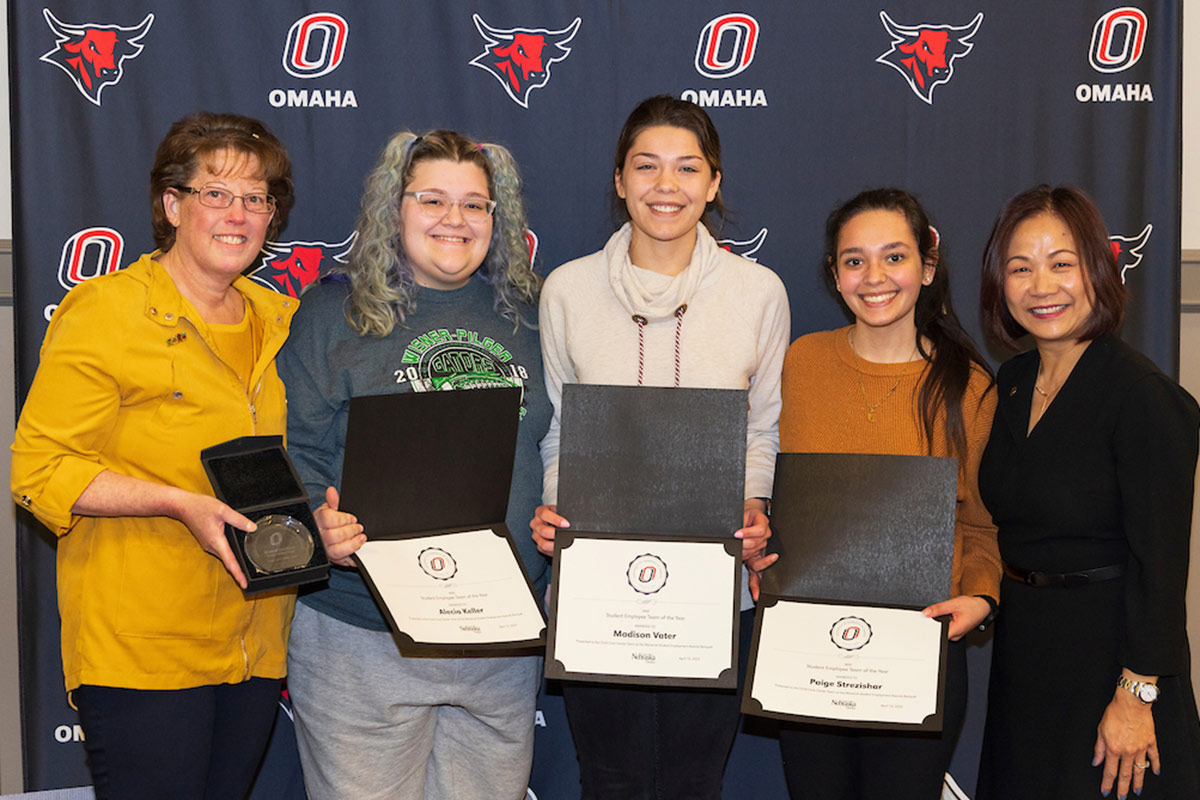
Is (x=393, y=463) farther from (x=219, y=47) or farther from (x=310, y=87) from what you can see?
(x=219, y=47)

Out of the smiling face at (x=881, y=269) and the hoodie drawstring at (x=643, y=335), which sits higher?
the smiling face at (x=881, y=269)

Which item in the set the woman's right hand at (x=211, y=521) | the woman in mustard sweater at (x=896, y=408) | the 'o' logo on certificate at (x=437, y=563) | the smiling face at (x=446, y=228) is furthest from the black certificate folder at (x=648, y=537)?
the woman's right hand at (x=211, y=521)

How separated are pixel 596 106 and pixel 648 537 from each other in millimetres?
1543

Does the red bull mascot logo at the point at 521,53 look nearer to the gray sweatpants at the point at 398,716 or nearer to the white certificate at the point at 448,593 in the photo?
the white certificate at the point at 448,593

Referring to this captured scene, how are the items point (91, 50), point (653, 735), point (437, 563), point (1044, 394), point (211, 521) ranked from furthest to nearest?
point (91, 50), point (653, 735), point (1044, 394), point (437, 563), point (211, 521)

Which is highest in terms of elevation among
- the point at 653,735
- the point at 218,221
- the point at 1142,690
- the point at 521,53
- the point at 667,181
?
the point at 521,53

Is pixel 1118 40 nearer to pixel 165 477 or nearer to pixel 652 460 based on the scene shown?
pixel 652 460

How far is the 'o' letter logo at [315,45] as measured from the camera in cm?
279

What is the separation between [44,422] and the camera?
5.86 ft

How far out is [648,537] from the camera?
1.83 m

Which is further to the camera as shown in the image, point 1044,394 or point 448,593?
point 1044,394

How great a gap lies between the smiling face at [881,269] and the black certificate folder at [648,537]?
428 millimetres

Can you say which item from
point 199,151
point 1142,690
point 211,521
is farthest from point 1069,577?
point 199,151

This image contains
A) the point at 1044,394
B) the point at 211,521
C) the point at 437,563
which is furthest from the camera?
the point at 1044,394
